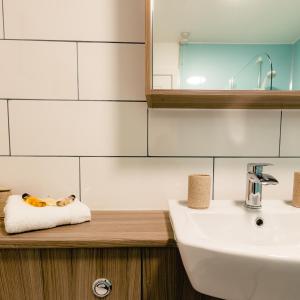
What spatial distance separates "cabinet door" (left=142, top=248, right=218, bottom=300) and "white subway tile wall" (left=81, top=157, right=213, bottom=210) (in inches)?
8.8

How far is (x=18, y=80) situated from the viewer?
70 cm

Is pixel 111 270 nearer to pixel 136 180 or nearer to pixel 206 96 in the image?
pixel 136 180

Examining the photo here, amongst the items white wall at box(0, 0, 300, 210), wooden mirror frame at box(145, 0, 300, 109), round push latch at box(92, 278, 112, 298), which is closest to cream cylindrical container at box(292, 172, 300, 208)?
white wall at box(0, 0, 300, 210)

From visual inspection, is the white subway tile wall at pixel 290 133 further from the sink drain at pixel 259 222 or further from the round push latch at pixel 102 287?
the round push latch at pixel 102 287

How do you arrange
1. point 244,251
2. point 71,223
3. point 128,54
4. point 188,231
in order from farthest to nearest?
point 128,54 → point 71,223 → point 188,231 → point 244,251

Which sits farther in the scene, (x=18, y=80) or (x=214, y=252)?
(x=18, y=80)

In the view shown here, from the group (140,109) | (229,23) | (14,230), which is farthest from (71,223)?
(229,23)

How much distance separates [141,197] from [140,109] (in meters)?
0.27

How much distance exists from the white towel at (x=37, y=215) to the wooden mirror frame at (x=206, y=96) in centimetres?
35

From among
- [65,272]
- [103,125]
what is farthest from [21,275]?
[103,125]

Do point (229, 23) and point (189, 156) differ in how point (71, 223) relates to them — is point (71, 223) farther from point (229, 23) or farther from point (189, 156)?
point (229, 23)

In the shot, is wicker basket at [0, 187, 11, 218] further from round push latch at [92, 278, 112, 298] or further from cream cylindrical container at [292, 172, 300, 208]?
cream cylindrical container at [292, 172, 300, 208]

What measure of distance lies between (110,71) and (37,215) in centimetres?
44

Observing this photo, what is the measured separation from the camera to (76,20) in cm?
69
